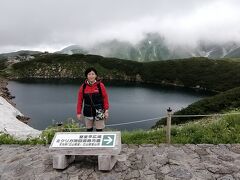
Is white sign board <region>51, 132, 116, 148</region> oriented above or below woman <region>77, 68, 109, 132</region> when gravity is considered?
below

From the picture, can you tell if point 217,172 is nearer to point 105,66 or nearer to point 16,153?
point 16,153

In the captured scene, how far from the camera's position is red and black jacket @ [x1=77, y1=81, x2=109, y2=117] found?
10070 millimetres

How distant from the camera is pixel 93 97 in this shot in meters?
10.1

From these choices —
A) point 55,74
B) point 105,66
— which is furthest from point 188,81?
point 55,74

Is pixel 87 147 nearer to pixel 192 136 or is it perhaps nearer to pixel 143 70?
pixel 192 136

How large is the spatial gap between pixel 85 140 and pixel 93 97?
150 centimetres

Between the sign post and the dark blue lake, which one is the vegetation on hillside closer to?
the dark blue lake

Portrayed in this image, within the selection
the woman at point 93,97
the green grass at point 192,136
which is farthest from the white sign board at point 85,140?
the green grass at point 192,136

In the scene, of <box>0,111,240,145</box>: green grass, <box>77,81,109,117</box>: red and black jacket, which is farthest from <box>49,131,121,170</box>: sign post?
<box>0,111,240,145</box>: green grass

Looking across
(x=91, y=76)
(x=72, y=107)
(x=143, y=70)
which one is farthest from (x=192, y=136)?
(x=143, y=70)

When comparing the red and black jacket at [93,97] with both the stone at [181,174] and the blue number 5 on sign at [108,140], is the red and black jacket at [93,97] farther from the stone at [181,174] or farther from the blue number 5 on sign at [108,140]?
the stone at [181,174]

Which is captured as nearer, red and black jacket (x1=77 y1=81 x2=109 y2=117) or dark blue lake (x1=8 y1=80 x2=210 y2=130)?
red and black jacket (x1=77 y1=81 x2=109 y2=117)

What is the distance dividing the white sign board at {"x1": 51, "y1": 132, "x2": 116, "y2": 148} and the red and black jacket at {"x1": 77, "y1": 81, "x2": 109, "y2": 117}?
0.94m

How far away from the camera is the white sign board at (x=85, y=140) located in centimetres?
938
